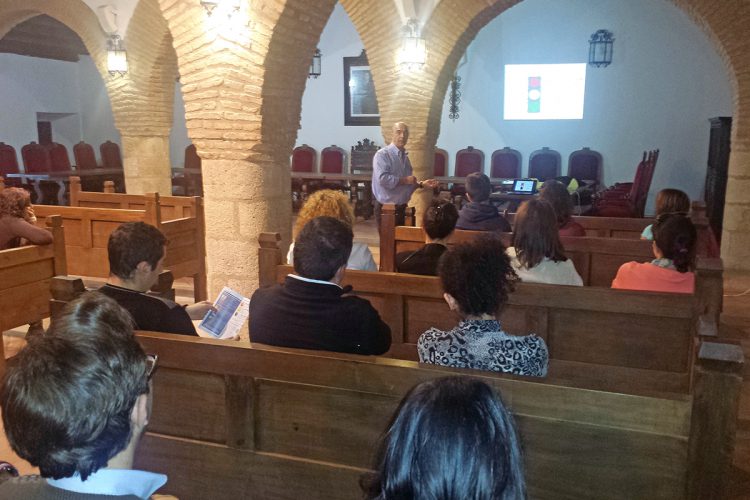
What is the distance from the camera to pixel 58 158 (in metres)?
12.1

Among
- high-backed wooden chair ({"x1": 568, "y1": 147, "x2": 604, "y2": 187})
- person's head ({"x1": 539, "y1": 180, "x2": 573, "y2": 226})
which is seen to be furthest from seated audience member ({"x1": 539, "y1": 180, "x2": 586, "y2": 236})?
high-backed wooden chair ({"x1": 568, "y1": 147, "x2": 604, "y2": 187})

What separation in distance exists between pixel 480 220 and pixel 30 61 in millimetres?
11475

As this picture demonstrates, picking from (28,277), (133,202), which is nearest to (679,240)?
(28,277)

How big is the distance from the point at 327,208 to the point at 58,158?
1062cm

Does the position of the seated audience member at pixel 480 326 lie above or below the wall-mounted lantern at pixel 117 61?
below

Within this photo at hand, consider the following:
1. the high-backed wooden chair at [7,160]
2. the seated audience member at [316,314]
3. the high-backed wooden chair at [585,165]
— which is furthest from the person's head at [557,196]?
the high-backed wooden chair at [7,160]

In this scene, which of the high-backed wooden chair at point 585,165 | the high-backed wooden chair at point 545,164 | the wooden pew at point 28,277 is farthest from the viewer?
the high-backed wooden chair at point 545,164

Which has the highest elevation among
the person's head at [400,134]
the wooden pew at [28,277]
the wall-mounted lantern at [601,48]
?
the wall-mounted lantern at [601,48]

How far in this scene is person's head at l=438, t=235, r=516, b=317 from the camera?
6.35 feet

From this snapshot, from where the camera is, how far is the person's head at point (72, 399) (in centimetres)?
101

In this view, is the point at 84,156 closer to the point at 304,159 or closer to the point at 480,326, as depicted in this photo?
the point at 304,159

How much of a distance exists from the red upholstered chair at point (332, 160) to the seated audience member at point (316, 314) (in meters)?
9.70

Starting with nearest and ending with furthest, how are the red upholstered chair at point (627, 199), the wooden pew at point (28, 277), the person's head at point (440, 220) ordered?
the person's head at point (440, 220), the wooden pew at point (28, 277), the red upholstered chair at point (627, 199)

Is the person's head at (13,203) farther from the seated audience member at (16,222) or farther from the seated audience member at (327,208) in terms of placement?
the seated audience member at (327,208)
